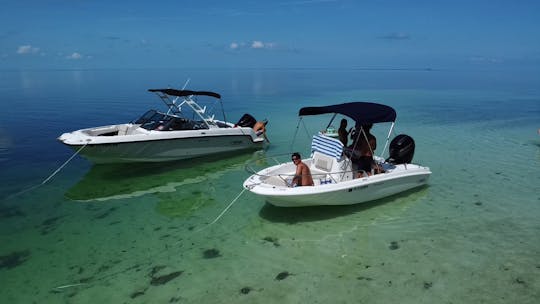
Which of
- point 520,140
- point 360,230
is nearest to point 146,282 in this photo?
point 360,230

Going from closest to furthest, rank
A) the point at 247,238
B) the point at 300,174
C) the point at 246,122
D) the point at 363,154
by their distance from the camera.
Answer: the point at 247,238, the point at 300,174, the point at 363,154, the point at 246,122

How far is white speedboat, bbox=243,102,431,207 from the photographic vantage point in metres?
8.92

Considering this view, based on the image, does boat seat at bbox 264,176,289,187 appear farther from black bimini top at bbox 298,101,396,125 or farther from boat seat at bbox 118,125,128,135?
boat seat at bbox 118,125,128,135

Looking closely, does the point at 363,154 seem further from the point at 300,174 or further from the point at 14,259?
the point at 14,259

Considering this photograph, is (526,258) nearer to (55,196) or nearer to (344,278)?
(344,278)

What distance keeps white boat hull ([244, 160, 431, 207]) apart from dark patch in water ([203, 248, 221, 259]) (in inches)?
65.2

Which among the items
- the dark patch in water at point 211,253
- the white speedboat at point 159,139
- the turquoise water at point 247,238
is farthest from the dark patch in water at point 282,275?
the white speedboat at point 159,139

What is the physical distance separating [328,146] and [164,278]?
17.6ft

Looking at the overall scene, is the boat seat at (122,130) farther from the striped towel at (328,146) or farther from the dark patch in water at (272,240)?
the dark patch in water at (272,240)

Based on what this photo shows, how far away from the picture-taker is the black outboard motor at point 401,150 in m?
11.0

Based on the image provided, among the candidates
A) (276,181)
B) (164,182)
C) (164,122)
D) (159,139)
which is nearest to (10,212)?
(164,182)

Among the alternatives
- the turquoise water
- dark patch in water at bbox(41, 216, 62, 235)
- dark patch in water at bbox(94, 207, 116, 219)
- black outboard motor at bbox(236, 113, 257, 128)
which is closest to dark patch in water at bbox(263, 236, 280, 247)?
the turquoise water

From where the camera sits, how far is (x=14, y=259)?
778cm

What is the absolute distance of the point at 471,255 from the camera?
7.74m
